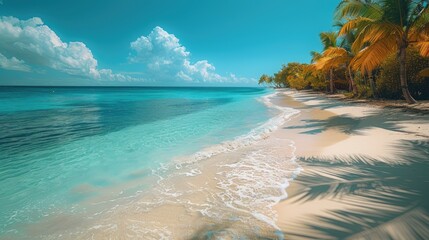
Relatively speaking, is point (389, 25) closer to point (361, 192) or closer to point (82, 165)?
point (361, 192)

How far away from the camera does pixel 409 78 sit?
1534 cm

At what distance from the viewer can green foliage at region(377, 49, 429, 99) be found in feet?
48.8

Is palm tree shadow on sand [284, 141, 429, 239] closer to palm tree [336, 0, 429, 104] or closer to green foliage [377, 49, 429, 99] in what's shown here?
palm tree [336, 0, 429, 104]

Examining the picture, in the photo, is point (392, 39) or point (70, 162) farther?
point (392, 39)

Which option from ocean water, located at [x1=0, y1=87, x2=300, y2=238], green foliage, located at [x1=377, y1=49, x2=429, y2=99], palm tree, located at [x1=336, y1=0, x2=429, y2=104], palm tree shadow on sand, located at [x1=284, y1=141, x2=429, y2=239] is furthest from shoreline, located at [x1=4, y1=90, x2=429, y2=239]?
green foliage, located at [x1=377, y1=49, x2=429, y2=99]

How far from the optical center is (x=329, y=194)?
3.57 m

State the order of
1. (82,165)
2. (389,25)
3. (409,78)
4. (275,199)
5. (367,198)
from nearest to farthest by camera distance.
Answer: (367,198) → (275,199) → (82,165) → (389,25) → (409,78)

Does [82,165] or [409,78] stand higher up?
[409,78]

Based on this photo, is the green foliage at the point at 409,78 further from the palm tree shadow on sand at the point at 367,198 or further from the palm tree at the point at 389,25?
the palm tree shadow on sand at the point at 367,198

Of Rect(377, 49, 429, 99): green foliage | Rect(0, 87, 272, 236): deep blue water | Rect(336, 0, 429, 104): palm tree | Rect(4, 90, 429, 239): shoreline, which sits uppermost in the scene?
Rect(336, 0, 429, 104): palm tree

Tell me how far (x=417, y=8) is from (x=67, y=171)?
55.6ft

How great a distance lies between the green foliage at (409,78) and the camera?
14859 millimetres

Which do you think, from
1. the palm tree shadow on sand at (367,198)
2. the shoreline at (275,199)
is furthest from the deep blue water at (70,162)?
the palm tree shadow on sand at (367,198)

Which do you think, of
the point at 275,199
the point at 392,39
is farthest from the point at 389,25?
the point at 275,199
